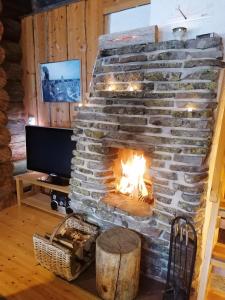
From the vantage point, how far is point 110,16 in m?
2.91

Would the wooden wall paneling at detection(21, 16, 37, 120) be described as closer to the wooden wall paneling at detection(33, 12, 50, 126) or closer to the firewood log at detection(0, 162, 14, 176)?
the wooden wall paneling at detection(33, 12, 50, 126)

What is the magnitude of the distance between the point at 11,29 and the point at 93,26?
1.31 meters

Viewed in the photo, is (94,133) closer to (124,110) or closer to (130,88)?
(124,110)

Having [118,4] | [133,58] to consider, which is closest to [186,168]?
[133,58]

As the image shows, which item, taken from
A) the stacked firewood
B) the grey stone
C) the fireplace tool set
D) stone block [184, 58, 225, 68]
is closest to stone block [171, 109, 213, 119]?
the grey stone

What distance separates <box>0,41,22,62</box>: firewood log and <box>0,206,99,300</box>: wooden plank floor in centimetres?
218

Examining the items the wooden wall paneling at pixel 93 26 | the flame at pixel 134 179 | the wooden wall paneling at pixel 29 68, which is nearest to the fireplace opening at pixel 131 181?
the flame at pixel 134 179

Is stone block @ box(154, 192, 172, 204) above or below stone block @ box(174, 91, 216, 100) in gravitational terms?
below

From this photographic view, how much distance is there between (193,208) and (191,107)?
2.47 ft

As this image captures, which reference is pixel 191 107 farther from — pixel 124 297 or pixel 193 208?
pixel 124 297

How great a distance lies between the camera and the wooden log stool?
77.1 inches

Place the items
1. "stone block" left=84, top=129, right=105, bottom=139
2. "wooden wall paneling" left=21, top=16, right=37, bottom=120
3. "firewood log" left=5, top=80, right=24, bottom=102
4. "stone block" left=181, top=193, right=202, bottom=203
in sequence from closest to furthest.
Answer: "stone block" left=181, top=193, right=202, bottom=203 → "stone block" left=84, top=129, right=105, bottom=139 → "wooden wall paneling" left=21, top=16, right=37, bottom=120 → "firewood log" left=5, top=80, right=24, bottom=102

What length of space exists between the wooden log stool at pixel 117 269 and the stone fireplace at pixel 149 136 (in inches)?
11.3

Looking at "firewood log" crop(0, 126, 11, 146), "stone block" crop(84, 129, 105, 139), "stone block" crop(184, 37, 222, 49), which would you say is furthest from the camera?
"firewood log" crop(0, 126, 11, 146)
